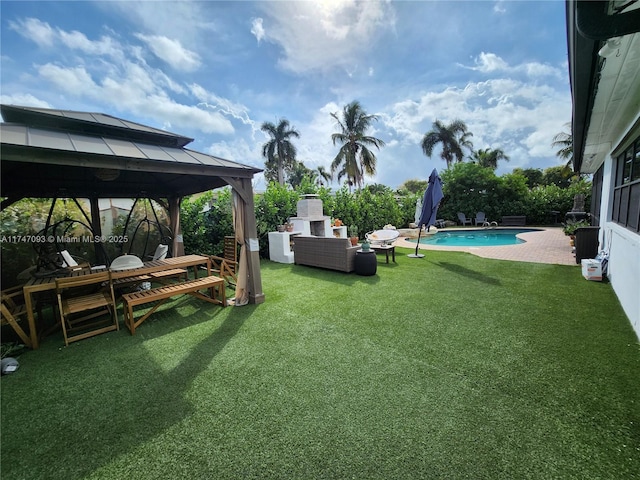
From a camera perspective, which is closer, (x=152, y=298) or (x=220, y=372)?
(x=220, y=372)

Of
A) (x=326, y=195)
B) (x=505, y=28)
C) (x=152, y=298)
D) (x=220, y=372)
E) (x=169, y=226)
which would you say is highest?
(x=505, y=28)

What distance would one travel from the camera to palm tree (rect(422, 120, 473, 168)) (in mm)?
29328

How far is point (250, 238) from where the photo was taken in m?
4.95

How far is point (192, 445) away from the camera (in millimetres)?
2006

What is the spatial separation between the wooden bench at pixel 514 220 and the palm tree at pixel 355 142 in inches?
441

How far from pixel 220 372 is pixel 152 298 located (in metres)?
2.02

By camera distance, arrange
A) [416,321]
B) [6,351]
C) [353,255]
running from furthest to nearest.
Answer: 1. [353,255]
2. [416,321]
3. [6,351]

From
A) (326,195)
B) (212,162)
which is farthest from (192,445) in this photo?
(326,195)

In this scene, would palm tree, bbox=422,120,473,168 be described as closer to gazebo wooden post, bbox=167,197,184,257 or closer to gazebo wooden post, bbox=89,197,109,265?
gazebo wooden post, bbox=167,197,184,257

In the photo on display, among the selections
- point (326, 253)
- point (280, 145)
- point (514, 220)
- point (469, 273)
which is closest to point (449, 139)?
point (514, 220)

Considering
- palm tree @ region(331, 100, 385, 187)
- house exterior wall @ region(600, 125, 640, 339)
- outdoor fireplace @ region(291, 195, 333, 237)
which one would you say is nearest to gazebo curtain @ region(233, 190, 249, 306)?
outdoor fireplace @ region(291, 195, 333, 237)

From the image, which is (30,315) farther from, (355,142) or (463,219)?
(355,142)

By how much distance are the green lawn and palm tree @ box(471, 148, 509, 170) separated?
107 feet

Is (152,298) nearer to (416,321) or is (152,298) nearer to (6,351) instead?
(6,351)
